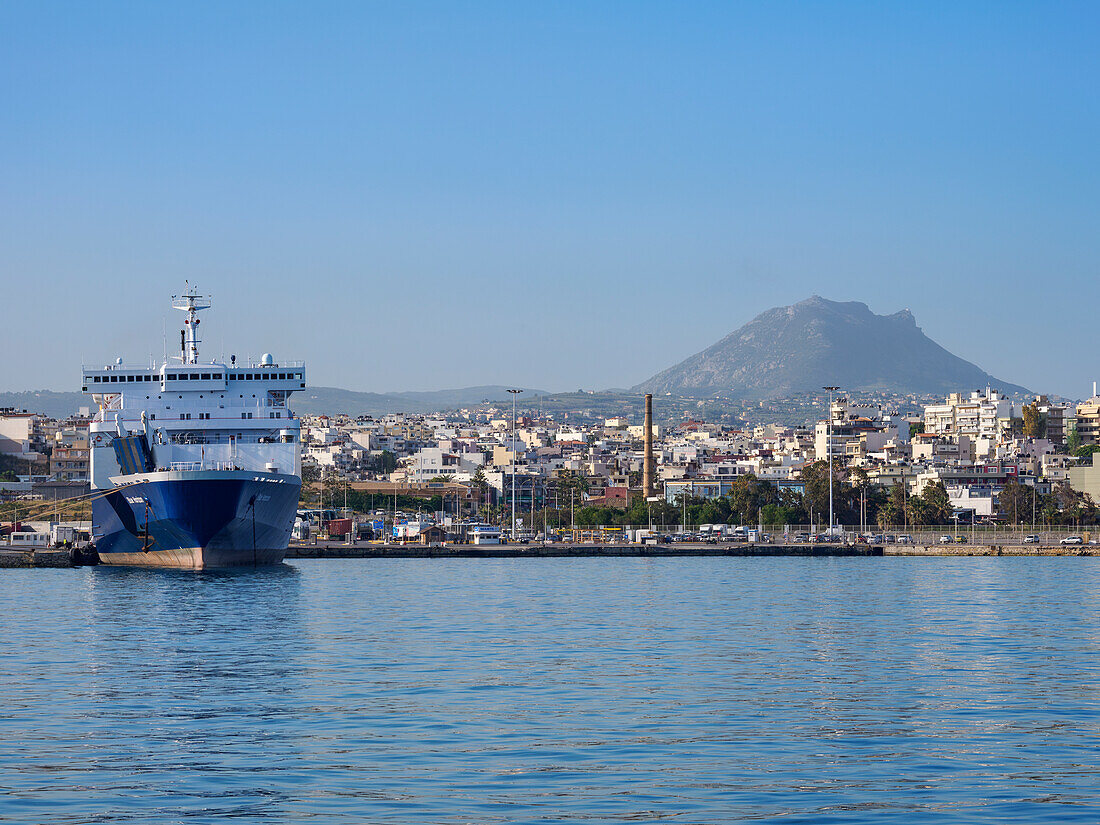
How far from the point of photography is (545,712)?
76.7ft

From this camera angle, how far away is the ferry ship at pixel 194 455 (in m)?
64.7

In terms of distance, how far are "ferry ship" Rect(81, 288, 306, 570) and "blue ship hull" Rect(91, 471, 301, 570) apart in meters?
0.07

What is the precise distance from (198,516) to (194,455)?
10.00 m

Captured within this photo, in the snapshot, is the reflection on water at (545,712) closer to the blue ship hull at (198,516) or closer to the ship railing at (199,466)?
the blue ship hull at (198,516)

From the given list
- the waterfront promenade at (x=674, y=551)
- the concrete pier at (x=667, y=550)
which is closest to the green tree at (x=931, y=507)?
the waterfront promenade at (x=674, y=551)

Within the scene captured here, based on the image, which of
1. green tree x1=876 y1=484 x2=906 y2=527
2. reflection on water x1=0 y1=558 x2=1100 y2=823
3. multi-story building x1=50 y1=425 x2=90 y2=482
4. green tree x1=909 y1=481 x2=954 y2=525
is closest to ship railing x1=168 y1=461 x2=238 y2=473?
reflection on water x1=0 y1=558 x2=1100 y2=823

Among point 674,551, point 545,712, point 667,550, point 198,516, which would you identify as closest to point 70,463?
point 667,550

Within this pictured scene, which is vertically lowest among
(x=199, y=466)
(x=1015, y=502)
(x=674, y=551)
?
(x=674, y=551)

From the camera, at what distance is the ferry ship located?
64.7m

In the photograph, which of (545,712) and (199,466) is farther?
(199,466)

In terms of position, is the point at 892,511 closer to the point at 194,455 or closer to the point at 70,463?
the point at 194,455

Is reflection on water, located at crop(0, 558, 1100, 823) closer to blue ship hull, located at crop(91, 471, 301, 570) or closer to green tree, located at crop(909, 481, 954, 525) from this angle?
blue ship hull, located at crop(91, 471, 301, 570)

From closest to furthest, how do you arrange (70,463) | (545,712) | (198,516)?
(545,712)
(198,516)
(70,463)

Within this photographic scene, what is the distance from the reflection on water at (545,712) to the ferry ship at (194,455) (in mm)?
16605
